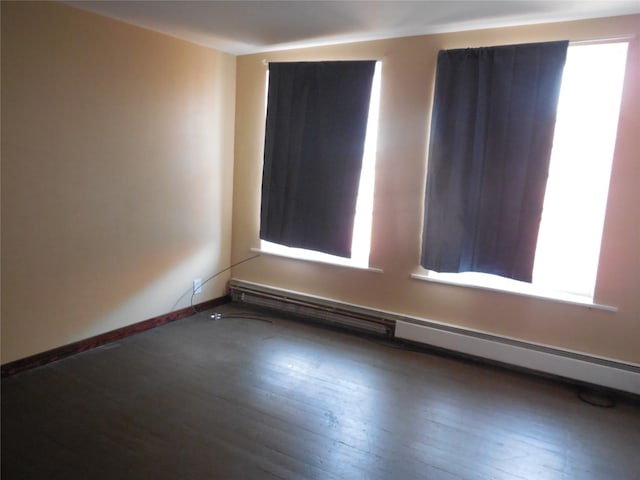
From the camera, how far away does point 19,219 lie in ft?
7.91

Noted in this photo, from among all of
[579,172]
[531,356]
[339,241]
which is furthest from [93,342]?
[579,172]

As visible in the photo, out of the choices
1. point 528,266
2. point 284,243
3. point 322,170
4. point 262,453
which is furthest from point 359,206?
point 262,453

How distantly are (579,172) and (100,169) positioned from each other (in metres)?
3.16

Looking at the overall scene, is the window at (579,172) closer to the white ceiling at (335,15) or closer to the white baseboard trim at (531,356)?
the white ceiling at (335,15)

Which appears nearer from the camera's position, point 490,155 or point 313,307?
point 490,155

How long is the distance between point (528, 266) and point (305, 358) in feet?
5.36

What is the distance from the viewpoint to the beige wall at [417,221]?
2504mm

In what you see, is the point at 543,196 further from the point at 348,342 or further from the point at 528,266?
the point at 348,342

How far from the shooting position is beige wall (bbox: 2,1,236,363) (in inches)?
94.6

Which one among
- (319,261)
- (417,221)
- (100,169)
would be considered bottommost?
(319,261)

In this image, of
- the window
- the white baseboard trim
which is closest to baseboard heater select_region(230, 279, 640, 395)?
the white baseboard trim

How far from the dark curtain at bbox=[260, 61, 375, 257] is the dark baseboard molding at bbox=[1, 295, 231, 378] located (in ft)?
3.35

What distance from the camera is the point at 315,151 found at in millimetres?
3381

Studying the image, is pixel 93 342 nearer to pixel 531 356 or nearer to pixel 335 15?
pixel 335 15
